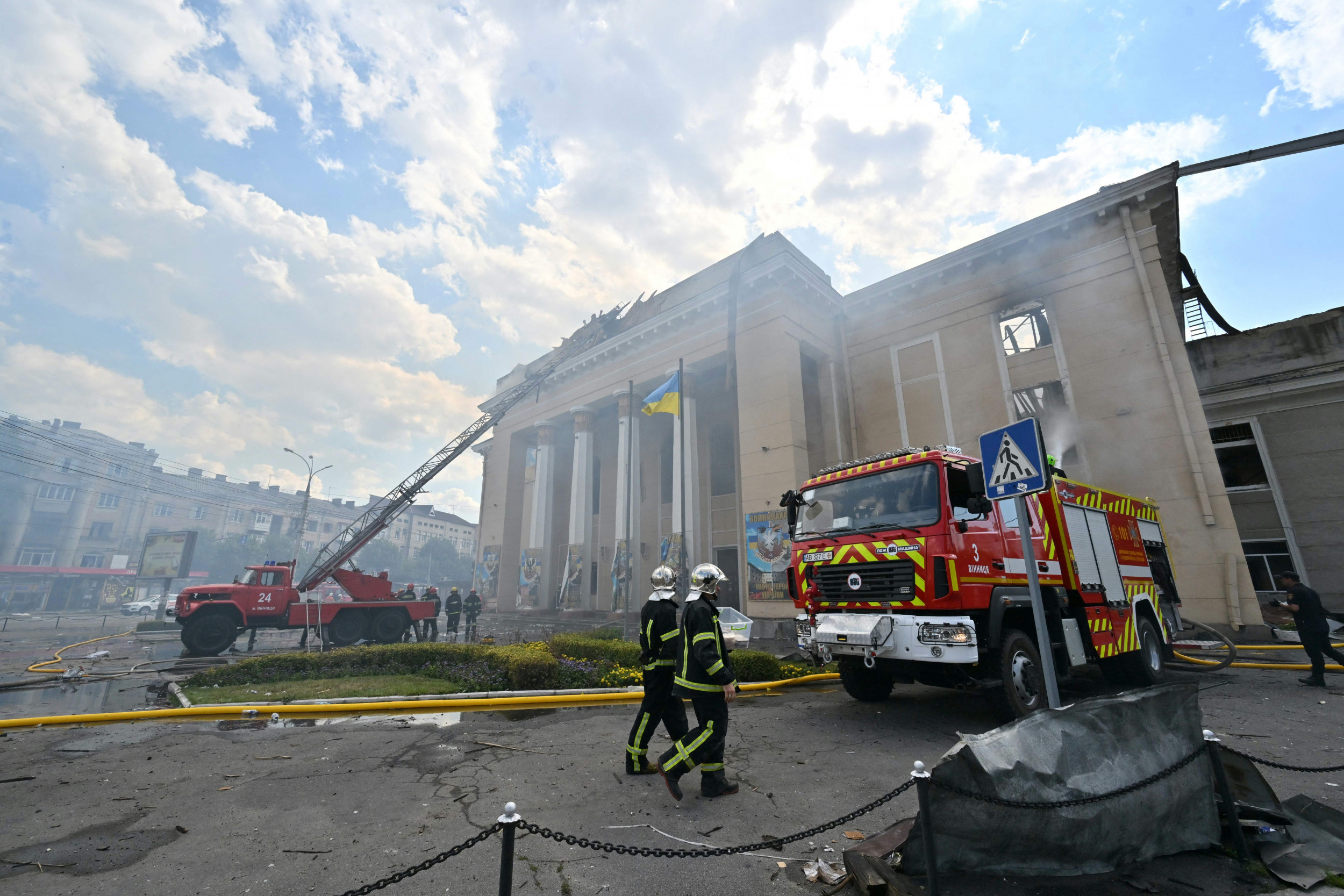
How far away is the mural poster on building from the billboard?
50.0ft

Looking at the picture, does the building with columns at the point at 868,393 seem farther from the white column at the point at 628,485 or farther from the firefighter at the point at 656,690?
the firefighter at the point at 656,690

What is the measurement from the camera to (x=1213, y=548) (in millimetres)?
13141

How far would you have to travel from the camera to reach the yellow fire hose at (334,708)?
6.09m

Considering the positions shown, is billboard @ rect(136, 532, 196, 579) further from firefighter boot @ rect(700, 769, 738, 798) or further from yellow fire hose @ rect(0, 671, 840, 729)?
firefighter boot @ rect(700, 769, 738, 798)

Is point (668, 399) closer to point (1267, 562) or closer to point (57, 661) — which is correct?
point (57, 661)

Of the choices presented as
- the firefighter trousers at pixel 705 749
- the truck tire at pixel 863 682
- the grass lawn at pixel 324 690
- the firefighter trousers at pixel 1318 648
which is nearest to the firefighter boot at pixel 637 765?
the firefighter trousers at pixel 705 749

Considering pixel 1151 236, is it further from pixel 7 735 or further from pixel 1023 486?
pixel 7 735

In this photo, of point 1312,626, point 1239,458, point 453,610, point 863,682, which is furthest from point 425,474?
point 1239,458

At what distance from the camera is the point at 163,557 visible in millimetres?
29641

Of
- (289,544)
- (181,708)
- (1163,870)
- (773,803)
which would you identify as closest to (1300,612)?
(1163,870)

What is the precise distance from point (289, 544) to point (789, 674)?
247 ft

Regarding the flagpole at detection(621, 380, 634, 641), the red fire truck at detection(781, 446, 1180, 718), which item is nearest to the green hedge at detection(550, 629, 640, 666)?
the flagpole at detection(621, 380, 634, 641)

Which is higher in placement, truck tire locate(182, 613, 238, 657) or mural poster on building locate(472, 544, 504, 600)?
mural poster on building locate(472, 544, 504, 600)

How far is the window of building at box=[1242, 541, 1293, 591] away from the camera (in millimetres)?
15078
